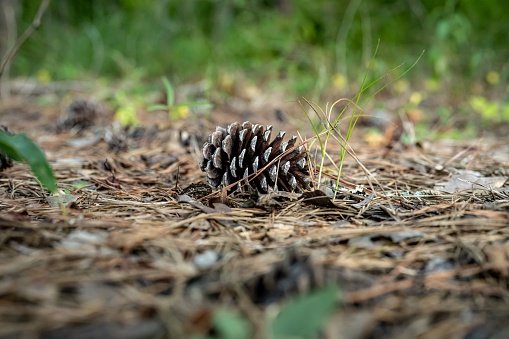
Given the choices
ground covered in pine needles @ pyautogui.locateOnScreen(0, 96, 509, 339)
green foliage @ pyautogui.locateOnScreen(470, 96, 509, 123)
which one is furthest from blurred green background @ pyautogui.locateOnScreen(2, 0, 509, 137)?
ground covered in pine needles @ pyautogui.locateOnScreen(0, 96, 509, 339)

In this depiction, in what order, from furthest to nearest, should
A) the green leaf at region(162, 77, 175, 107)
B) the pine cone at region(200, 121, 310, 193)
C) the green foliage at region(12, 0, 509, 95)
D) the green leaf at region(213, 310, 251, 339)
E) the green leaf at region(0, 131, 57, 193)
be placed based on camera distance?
1. the green foliage at region(12, 0, 509, 95)
2. the green leaf at region(162, 77, 175, 107)
3. the pine cone at region(200, 121, 310, 193)
4. the green leaf at region(0, 131, 57, 193)
5. the green leaf at region(213, 310, 251, 339)

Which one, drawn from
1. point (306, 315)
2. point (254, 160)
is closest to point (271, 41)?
point (254, 160)

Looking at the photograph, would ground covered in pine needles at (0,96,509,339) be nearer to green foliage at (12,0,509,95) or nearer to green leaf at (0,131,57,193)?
green leaf at (0,131,57,193)

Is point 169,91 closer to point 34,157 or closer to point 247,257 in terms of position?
point 34,157

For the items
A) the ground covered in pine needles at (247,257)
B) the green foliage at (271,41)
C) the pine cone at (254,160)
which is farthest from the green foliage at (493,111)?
the pine cone at (254,160)

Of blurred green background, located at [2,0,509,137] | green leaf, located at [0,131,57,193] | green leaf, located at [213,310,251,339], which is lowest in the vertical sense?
green leaf, located at [213,310,251,339]

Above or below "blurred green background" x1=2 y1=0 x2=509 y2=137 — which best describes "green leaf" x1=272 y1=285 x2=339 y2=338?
below
